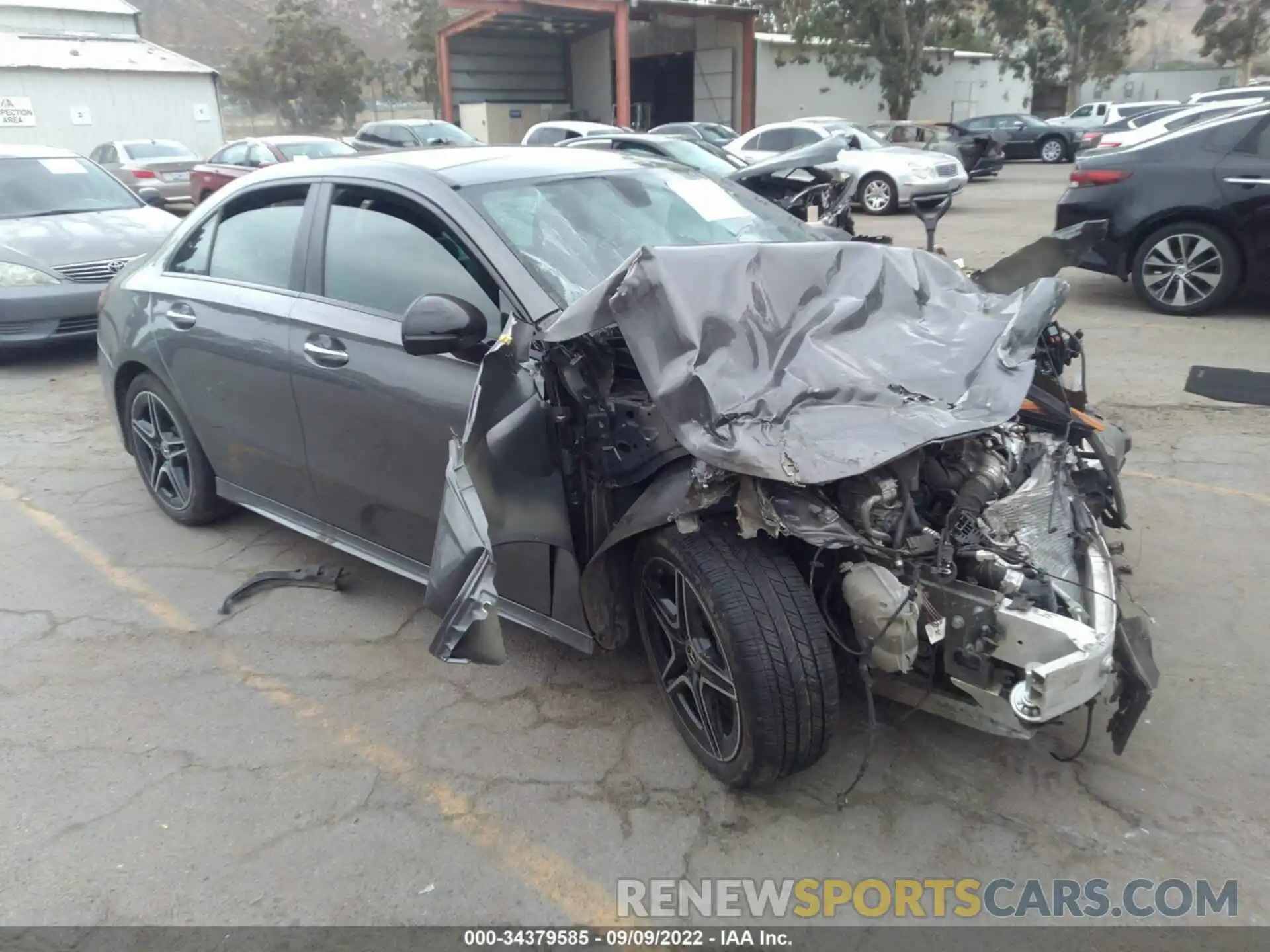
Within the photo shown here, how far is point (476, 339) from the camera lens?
300cm

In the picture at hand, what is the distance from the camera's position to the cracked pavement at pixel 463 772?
260cm

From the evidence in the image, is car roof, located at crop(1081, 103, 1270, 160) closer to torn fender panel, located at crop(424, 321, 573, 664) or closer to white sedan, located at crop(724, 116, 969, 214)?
torn fender panel, located at crop(424, 321, 573, 664)

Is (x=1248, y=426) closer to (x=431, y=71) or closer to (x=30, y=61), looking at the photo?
(x=30, y=61)

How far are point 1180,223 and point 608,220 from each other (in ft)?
20.0

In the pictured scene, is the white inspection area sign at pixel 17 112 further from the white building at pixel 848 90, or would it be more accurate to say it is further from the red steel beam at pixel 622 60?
the white building at pixel 848 90

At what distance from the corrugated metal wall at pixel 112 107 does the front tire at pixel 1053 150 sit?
80.5 ft

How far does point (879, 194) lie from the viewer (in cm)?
1692

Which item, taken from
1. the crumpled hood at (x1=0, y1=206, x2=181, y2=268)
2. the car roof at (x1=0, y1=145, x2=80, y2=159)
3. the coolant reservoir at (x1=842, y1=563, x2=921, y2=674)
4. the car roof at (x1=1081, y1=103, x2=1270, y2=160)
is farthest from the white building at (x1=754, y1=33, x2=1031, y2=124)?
the coolant reservoir at (x1=842, y1=563, x2=921, y2=674)

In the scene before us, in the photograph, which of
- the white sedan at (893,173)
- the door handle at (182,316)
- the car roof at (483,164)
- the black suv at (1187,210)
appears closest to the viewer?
the car roof at (483,164)

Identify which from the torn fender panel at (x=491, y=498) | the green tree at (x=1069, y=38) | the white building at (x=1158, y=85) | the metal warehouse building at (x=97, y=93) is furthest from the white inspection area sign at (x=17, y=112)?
the white building at (x=1158, y=85)

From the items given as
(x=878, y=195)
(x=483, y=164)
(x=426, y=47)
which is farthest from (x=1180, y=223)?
(x=426, y=47)

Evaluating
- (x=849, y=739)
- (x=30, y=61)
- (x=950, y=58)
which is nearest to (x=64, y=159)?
(x=849, y=739)

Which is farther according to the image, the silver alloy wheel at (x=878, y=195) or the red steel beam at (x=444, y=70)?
the red steel beam at (x=444, y=70)

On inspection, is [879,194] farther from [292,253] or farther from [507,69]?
[507,69]
